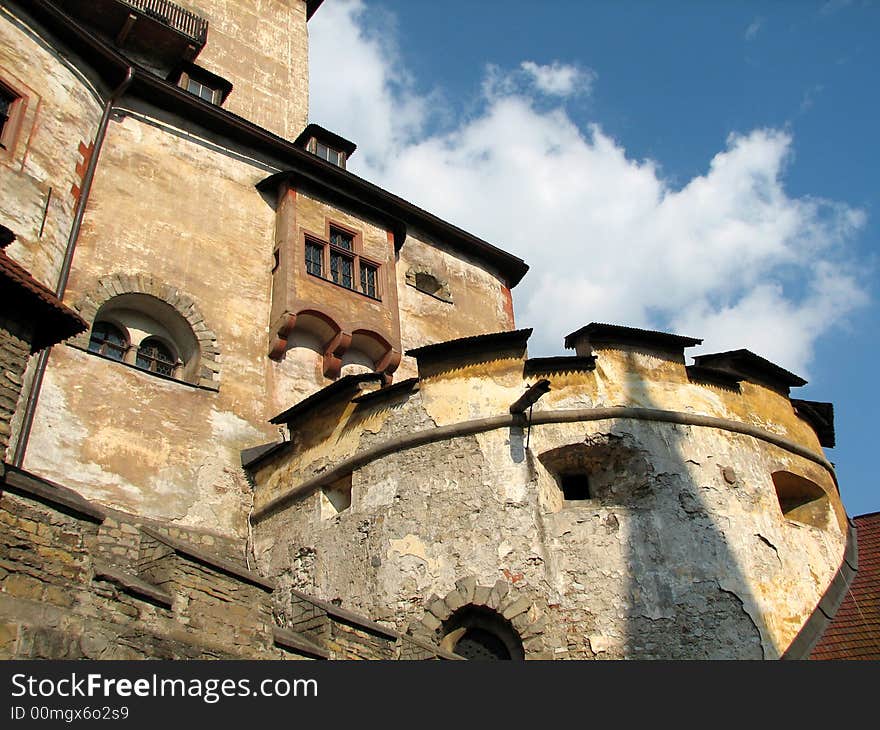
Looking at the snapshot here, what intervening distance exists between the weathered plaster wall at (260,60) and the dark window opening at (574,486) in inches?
595

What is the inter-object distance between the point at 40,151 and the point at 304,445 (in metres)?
6.62

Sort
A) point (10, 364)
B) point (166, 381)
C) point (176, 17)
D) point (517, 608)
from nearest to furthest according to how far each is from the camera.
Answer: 1. point (10, 364)
2. point (517, 608)
3. point (166, 381)
4. point (176, 17)

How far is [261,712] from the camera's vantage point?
23.3ft

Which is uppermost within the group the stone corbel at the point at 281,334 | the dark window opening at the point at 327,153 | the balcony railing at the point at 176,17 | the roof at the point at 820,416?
the balcony railing at the point at 176,17

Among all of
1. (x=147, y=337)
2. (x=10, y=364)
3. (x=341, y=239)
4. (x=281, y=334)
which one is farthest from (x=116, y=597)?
(x=341, y=239)

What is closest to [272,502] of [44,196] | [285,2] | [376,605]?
[376,605]

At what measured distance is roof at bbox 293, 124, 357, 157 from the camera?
73.3 feet

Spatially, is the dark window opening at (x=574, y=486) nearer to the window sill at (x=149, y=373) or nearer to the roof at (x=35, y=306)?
the window sill at (x=149, y=373)

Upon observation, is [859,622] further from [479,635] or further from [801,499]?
[479,635]

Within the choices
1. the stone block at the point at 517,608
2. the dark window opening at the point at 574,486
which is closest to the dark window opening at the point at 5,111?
the dark window opening at the point at 574,486

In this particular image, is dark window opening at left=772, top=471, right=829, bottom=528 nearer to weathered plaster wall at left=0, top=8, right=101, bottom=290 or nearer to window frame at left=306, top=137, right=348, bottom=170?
weathered plaster wall at left=0, top=8, right=101, bottom=290

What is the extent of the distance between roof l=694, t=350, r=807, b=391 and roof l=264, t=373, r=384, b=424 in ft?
18.3

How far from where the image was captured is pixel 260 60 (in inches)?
1017

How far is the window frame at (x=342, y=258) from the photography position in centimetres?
1838
